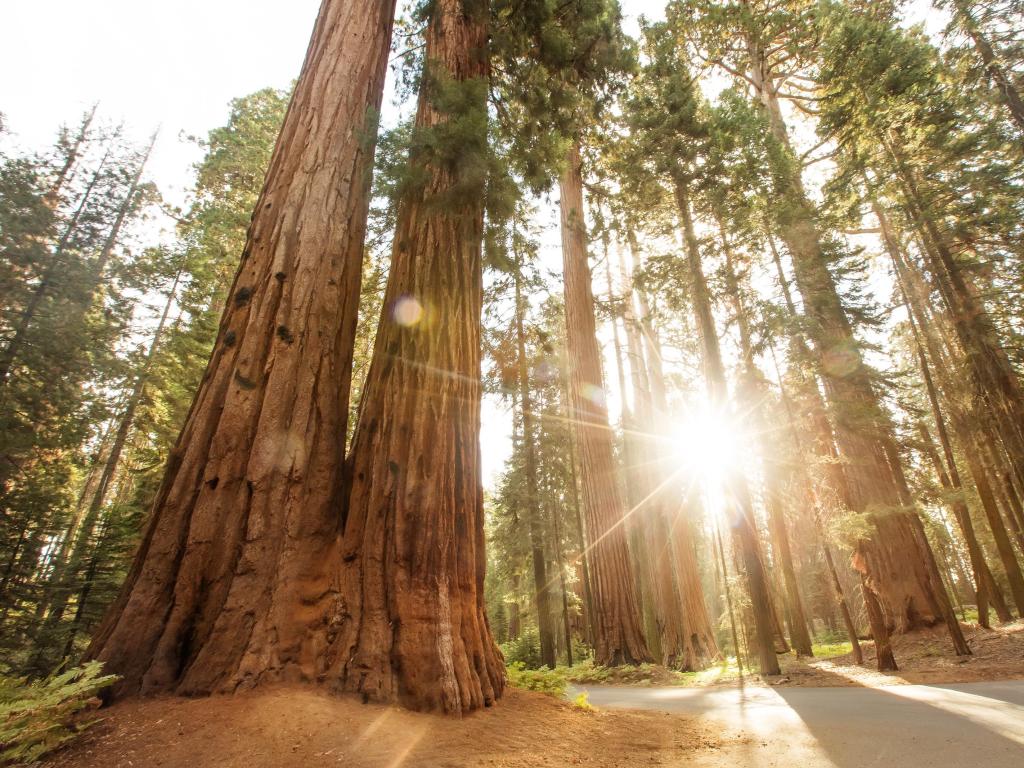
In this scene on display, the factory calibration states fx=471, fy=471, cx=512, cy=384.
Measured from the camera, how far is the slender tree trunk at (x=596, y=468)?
8.81m

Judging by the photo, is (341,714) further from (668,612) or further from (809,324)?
(668,612)

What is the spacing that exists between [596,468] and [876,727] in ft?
22.6

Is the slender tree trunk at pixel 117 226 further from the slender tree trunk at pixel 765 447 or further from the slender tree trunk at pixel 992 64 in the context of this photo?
the slender tree trunk at pixel 992 64

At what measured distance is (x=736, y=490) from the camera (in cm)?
782

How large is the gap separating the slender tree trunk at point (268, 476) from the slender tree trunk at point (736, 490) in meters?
6.04

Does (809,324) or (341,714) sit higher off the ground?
(809,324)

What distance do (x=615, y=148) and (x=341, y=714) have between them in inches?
445

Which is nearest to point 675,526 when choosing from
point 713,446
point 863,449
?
point 713,446

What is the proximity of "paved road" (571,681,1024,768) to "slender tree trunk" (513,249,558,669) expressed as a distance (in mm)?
10263

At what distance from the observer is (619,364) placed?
2341cm

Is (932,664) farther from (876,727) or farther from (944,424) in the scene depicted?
(944,424)

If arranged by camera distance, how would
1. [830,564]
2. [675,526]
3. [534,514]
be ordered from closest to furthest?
[830,564] → [675,526] → [534,514]

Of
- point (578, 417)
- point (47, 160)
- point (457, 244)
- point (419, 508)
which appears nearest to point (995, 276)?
point (578, 417)

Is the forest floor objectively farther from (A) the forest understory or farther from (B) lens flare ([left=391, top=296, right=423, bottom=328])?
(B) lens flare ([left=391, top=296, right=423, bottom=328])
